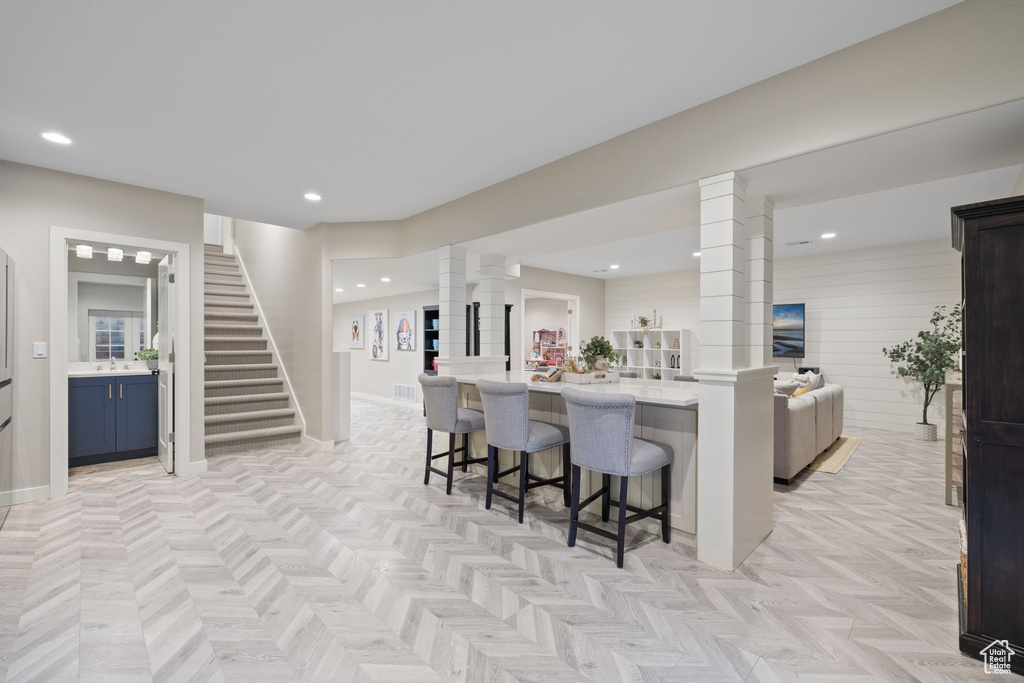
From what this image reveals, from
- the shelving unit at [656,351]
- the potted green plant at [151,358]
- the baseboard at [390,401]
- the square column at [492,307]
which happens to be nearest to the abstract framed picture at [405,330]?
the baseboard at [390,401]

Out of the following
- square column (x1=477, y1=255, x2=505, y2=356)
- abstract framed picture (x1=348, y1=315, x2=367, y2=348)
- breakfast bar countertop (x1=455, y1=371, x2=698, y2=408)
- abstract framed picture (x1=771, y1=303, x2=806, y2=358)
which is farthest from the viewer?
abstract framed picture (x1=348, y1=315, x2=367, y2=348)

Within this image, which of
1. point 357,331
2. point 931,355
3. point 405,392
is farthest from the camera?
point 357,331

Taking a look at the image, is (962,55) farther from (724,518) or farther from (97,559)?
(97,559)

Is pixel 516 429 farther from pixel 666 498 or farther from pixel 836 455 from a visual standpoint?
pixel 836 455

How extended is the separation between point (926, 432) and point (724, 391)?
16.0 feet

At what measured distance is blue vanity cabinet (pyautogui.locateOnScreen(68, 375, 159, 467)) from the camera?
4.12m

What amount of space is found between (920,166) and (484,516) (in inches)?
129

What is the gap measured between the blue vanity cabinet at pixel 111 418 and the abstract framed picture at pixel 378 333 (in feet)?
14.3

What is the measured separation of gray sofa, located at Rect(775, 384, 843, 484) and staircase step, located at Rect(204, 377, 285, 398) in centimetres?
559

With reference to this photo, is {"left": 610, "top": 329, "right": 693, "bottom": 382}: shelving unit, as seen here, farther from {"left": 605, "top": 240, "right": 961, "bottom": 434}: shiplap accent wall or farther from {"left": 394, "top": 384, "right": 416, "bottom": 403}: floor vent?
{"left": 394, "top": 384, "right": 416, "bottom": 403}: floor vent

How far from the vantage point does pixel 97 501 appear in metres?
3.35

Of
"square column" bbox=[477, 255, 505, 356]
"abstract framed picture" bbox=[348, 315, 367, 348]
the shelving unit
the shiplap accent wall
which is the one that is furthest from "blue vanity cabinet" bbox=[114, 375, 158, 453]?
the shiplap accent wall

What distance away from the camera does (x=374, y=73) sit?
2.20 metres

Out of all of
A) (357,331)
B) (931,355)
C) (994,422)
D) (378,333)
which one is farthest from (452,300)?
(357,331)
